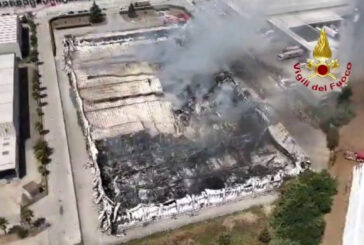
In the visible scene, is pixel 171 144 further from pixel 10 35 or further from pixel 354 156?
pixel 10 35

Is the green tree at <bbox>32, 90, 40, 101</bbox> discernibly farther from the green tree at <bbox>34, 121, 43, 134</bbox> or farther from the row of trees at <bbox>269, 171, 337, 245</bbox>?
the row of trees at <bbox>269, 171, 337, 245</bbox>

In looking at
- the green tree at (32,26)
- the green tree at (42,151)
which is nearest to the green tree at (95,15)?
the green tree at (32,26)

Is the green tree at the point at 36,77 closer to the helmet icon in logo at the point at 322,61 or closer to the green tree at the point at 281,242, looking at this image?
the helmet icon in logo at the point at 322,61

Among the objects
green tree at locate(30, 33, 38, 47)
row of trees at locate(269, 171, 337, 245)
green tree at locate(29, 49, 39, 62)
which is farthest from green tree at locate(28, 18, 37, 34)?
row of trees at locate(269, 171, 337, 245)

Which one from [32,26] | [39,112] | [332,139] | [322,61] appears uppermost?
[32,26]

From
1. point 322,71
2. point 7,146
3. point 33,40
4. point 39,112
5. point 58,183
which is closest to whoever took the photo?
point 58,183

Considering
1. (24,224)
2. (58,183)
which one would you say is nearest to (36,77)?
(58,183)
